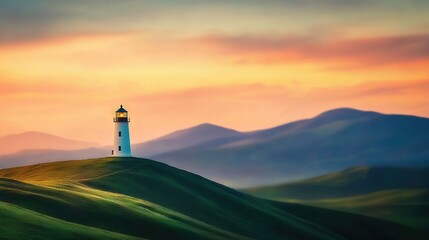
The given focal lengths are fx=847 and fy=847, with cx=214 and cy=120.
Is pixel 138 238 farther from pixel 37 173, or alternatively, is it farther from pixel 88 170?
pixel 37 173

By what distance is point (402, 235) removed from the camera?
147 m

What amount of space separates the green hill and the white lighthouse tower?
4932mm

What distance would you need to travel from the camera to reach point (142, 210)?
83.6 m

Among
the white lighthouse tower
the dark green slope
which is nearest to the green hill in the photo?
→ the dark green slope

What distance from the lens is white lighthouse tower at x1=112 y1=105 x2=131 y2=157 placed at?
454 feet

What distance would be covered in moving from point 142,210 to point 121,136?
186ft

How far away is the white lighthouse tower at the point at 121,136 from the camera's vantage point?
138 meters

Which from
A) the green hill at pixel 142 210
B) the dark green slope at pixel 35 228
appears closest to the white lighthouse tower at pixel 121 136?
the green hill at pixel 142 210

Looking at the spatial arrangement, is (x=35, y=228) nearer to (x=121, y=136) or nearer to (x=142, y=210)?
(x=142, y=210)

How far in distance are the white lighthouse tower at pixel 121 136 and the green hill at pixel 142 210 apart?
4.93 m

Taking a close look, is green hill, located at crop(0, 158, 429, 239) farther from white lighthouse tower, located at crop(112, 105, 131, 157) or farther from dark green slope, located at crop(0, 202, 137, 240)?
white lighthouse tower, located at crop(112, 105, 131, 157)

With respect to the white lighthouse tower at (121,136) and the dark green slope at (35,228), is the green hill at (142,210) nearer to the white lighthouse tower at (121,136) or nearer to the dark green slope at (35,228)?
the dark green slope at (35,228)

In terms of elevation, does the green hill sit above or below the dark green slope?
above

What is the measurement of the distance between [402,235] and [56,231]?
9800 centimetres
